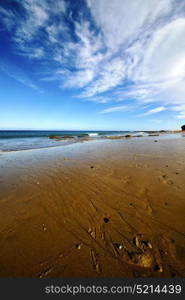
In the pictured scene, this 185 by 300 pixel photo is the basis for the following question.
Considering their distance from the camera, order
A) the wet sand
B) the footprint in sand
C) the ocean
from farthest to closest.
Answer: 1. the ocean
2. the footprint in sand
3. the wet sand

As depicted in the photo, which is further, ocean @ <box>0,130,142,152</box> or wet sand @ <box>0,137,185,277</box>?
ocean @ <box>0,130,142,152</box>

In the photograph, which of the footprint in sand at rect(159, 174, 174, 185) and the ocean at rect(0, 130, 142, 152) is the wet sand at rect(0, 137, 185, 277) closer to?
the footprint in sand at rect(159, 174, 174, 185)

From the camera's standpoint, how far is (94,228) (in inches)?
99.3

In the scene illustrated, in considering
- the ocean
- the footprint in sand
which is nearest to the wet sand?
the footprint in sand

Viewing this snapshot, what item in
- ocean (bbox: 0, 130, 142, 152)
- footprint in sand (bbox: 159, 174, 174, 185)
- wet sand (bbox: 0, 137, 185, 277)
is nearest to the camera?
wet sand (bbox: 0, 137, 185, 277)

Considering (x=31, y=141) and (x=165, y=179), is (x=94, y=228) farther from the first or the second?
(x=31, y=141)

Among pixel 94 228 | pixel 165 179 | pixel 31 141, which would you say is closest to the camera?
pixel 94 228

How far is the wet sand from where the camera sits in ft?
6.05

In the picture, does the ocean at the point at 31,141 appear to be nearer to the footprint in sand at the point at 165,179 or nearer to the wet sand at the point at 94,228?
the wet sand at the point at 94,228

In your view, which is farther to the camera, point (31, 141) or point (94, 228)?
point (31, 141)

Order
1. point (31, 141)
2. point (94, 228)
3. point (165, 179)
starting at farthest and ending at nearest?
point (31, 141) → point (165, 179) → point (94, 228)

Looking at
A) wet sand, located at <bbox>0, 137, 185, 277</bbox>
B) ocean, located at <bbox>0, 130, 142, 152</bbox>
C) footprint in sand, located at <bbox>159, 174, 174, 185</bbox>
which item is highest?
ocean, located at <bbox>0, 130, 142, 152</bbox>

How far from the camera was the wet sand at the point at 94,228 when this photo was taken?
1.84 m

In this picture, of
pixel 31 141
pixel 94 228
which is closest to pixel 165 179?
pixel 94 228
